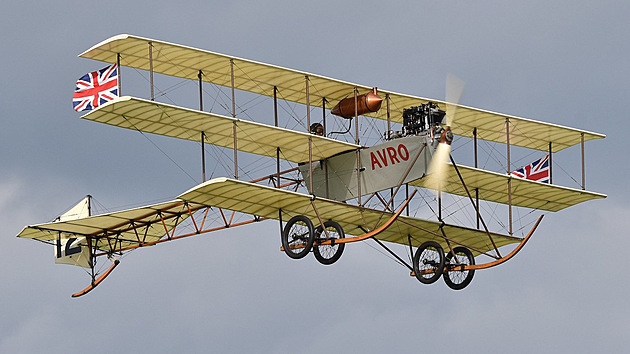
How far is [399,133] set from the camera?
160ft

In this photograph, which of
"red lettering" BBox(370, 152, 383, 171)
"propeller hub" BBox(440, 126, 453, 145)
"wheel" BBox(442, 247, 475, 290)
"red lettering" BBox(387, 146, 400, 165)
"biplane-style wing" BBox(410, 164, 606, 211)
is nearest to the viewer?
"propeller hub" BBox(440, 126, 453, 145)

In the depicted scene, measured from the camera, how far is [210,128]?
47688 mm

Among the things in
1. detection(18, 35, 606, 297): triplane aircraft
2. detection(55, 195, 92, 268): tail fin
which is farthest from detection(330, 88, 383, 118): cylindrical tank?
detection(55, 195, 92, 268): tail fin

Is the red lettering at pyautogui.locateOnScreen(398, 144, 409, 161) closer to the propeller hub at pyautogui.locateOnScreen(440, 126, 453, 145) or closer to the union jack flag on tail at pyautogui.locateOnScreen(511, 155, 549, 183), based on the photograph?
the propeller hub at pyautogui.locateOnScreen(440, 126, 453, 145)

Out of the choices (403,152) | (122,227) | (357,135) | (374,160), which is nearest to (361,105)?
(357,135)

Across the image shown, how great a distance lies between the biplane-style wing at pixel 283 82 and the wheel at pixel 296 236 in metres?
4.60

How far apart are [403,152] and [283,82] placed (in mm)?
4277

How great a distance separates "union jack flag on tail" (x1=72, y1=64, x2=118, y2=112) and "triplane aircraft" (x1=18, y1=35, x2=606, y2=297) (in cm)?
11

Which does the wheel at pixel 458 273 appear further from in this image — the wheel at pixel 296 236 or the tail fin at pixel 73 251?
the tail fin at pixel 73 251

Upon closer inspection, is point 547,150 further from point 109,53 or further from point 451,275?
point 109,53

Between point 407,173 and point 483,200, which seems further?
point 483,200

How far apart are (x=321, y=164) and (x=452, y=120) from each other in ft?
12.8

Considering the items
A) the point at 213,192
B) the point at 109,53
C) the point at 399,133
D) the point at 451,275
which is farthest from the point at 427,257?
the point at 109,53

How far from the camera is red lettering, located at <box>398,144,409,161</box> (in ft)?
158
